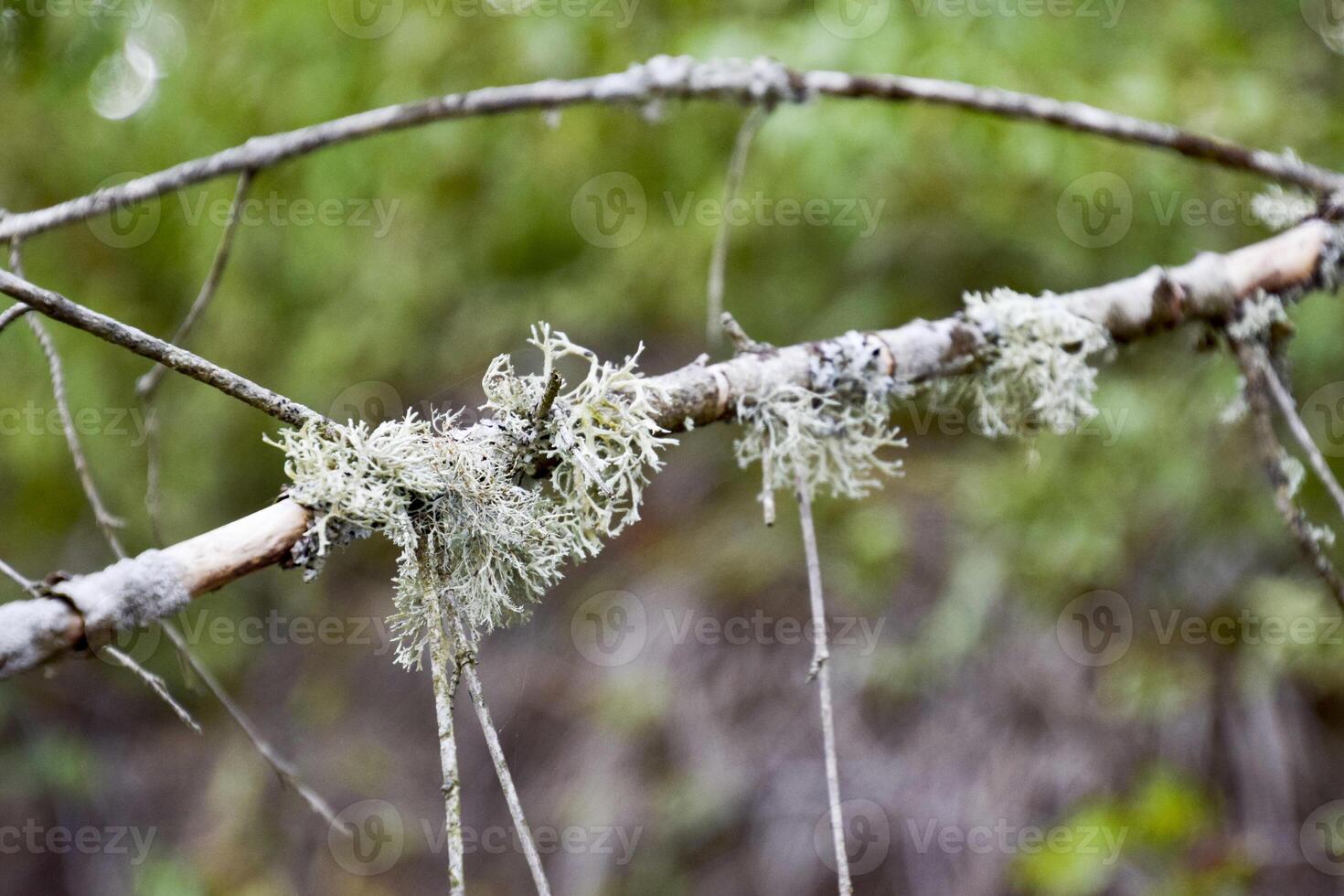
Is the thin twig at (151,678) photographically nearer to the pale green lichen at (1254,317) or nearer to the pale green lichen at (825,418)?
the pale green lichen at (825,418)

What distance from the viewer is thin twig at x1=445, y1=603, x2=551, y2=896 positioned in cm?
59

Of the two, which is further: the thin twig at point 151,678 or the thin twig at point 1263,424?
the thin twig at point 1263,424

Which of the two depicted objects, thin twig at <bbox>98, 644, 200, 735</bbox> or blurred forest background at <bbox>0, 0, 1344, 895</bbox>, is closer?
thin twig at <bbox>98, 644, 200, 735</bbox>

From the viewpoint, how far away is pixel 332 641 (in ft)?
11.0

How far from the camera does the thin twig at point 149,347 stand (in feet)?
2.24

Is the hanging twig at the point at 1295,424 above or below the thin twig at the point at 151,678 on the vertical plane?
above

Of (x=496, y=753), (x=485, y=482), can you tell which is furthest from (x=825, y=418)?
(x=496, y=753)

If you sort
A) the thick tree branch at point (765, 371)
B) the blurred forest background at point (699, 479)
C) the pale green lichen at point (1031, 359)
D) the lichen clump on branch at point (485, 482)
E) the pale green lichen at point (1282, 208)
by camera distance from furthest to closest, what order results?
the blurred forest background at point (699, 479) → the pale green lichen at point (1282, 208) → the pale green lichen at point (1031, 359) → the lichen clump on branch at point (485, 482) → the thick tree branch at point (765, 371)

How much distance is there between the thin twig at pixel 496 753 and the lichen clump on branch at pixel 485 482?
37 mm

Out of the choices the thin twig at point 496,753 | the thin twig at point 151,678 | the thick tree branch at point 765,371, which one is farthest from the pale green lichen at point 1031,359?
the thin twig at point 151,678

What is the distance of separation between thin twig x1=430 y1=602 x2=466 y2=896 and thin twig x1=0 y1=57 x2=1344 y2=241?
93cm

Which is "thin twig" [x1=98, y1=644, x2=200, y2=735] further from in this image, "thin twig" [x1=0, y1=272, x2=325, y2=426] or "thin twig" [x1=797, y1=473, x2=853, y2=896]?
"thin twig" [x1=797, y1=473, x2=853, y2=896]

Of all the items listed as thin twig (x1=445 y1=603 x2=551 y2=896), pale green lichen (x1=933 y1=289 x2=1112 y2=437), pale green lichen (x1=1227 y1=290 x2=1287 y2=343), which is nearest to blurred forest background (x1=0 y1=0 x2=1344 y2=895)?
pale green lichen (x1=1227 y1=290 x2=1287 y2=343)

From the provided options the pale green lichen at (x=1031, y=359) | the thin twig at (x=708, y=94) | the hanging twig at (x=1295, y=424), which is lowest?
the hanging twig at (x=1295, y=424)
